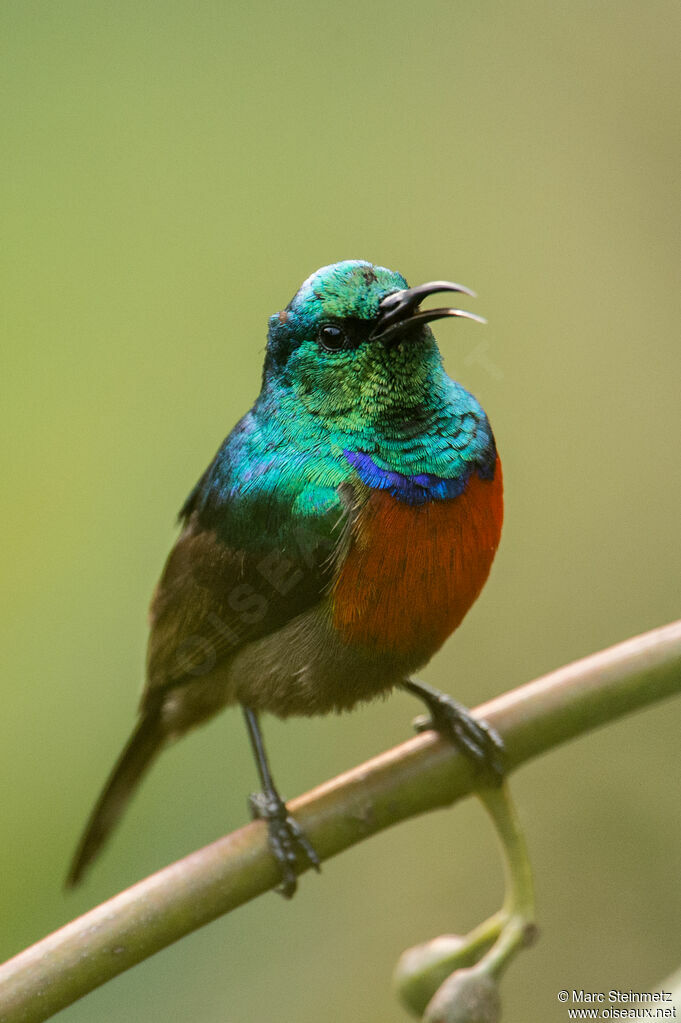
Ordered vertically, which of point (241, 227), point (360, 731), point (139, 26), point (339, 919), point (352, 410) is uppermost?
point (139, 26)

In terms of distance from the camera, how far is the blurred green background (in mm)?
1976

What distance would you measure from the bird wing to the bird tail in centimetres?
11

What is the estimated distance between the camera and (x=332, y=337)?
1511mm

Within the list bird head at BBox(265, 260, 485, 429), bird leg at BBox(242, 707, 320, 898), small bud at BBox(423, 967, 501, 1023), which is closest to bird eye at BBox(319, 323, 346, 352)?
bird head at BBox(265, 260, 485, 429)

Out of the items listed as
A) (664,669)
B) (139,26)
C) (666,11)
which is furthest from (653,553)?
(139,26)

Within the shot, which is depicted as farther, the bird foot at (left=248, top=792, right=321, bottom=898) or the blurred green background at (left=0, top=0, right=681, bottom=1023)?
the blurred green background at (left=0, top=0, right=681, bottom=1023)

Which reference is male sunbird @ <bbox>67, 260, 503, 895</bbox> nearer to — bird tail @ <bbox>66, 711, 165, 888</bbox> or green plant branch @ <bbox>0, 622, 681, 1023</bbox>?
Answer: green plant branch @ <bbox>0, 622, 681, 1023</bbox>

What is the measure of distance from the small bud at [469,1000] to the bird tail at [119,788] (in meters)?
0.73

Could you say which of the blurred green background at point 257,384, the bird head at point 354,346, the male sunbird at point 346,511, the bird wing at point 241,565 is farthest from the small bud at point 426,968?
the bird head at point 354,346

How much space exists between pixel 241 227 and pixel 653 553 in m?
0.99

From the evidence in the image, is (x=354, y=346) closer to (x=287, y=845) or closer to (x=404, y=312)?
(x=404, y=312)

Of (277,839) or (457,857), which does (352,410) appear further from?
(457,857)

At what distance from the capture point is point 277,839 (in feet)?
5.39

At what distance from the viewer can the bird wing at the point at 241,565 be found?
Result: 162 centimetres
